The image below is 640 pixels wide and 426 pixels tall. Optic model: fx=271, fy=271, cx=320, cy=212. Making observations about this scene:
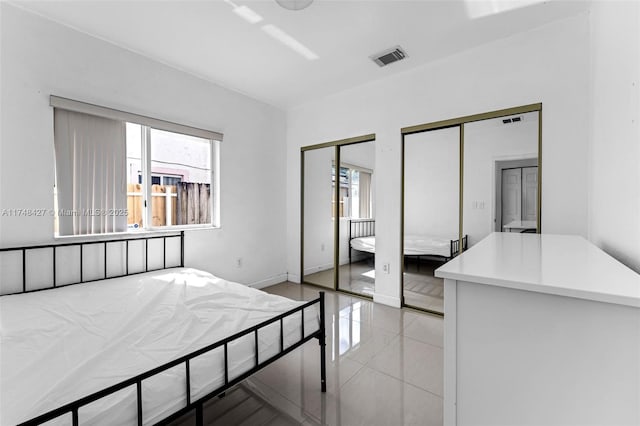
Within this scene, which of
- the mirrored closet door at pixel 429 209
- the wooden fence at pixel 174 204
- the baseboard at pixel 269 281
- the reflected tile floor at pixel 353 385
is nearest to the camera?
the reflected tile floor at pixel 353 385

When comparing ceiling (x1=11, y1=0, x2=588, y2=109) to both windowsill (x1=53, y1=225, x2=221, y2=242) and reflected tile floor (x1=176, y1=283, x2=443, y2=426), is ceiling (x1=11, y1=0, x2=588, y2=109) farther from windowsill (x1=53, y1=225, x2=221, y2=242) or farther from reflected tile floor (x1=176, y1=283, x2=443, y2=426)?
reflected tile floor (x1=176, y1=283, x2=443, y2=426)

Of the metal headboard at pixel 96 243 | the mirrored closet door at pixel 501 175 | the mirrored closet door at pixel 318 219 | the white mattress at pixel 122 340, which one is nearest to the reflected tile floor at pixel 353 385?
the white mattress at pixel 122 340

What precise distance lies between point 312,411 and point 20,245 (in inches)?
97.8

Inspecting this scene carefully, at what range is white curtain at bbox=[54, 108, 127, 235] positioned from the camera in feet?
7.47

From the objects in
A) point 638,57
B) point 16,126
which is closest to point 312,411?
point 638,57

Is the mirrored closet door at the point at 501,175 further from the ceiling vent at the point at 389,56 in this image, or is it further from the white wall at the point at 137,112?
the white wall at the point at 137,112

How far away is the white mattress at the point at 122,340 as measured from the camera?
36.4 inches

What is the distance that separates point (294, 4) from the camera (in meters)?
2.00

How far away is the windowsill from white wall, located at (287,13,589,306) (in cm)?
201

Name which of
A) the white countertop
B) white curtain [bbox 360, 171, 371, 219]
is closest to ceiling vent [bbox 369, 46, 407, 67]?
white curtain [bbox 360, 171, 371, 219]

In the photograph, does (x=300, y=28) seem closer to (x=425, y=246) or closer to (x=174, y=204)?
(x=174, y=204)

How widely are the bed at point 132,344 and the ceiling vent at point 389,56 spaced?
245 centimetres

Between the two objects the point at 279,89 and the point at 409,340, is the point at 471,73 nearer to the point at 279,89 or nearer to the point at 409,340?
the point at 279,89

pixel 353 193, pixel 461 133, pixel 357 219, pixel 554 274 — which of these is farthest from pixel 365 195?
pixel 554 274
